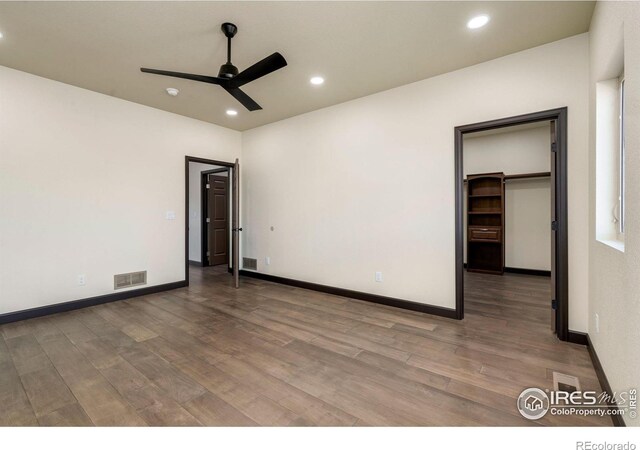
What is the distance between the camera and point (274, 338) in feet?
9.00

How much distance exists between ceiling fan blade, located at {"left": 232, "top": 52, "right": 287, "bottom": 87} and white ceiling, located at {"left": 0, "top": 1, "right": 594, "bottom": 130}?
38 cm

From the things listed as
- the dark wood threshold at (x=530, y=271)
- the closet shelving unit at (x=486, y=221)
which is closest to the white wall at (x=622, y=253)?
the closet shelving unit at (x=486, y=221)

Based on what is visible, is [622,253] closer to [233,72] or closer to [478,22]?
[478,22]

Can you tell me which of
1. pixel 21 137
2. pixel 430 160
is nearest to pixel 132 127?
pixel 21 137

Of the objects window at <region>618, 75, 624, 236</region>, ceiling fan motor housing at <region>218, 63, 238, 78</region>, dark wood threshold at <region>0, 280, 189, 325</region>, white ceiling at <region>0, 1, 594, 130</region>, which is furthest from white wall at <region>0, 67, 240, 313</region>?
window at <region>618, 75, 624, 236</region>

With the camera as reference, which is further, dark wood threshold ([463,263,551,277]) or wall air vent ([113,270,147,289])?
dark wood threshold ([463,263,551,277])

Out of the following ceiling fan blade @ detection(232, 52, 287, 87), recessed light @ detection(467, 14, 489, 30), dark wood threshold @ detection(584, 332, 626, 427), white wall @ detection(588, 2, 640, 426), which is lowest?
dark wood threshold @ detection(584, 332, 626, 427)

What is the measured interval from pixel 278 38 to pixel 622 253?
2.96 m

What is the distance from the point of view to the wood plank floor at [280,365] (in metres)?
1.69

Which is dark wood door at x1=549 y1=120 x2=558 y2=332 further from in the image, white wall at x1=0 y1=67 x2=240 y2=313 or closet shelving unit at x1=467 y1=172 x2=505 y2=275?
white wall at x1=0 y1=67 x2=240 y2=313

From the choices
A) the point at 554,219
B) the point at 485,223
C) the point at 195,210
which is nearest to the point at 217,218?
the point at 195,210

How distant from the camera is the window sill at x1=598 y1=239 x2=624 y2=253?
1661mm

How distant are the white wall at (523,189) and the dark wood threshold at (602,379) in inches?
135

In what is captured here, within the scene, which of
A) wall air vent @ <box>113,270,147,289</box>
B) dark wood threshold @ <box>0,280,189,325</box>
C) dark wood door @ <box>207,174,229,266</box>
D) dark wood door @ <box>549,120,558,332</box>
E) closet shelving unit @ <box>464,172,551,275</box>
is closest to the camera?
dark wood door @ <box>549,120,558,332</box>
